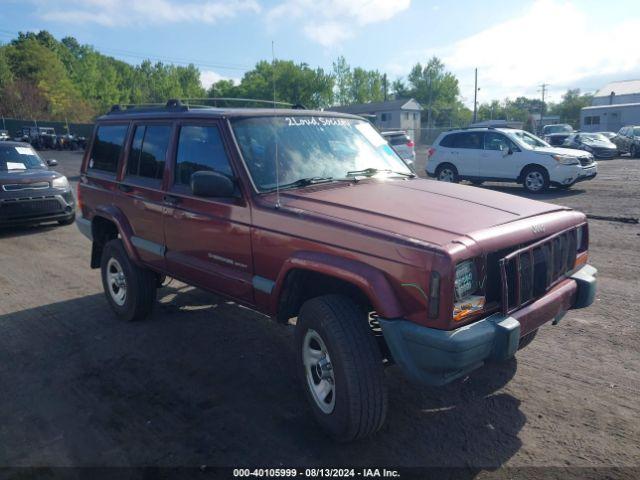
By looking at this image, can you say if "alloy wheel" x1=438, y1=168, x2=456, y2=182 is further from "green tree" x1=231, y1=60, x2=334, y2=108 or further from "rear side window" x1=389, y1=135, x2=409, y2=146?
"green tree" x1=231, y1=60, x2=334, y2=108

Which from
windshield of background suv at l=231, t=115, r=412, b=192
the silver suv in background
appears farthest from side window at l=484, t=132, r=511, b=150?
windshield of background suv at l=231, t=115, r=412, b=192

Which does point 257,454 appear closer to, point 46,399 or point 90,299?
point 46,399

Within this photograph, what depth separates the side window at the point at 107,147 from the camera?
16.9 ft

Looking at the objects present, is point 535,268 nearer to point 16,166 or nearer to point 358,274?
point 358,274

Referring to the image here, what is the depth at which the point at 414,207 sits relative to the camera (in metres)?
3.33

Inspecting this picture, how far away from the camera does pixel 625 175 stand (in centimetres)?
1748

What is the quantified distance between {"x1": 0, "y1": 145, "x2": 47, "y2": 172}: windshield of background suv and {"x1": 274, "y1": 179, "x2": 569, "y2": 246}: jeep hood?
29.7ft

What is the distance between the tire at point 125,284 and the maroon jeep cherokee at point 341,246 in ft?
0.07

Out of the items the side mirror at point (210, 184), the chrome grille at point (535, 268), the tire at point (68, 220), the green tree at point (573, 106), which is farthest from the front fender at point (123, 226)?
the green tree at point (573, 106)

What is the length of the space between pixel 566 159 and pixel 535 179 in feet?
2.99

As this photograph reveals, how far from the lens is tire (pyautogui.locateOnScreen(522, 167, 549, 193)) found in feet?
44.1

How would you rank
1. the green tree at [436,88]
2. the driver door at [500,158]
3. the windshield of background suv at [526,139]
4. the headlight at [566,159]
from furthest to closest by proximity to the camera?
1. the green tree at [436,88]
2. the windshield of background suv at [526,139]
3. the driver door at [500,158]
4. the headlight at [566,159]

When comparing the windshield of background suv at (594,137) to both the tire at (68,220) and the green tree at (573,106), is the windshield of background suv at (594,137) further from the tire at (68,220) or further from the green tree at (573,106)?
the green tree at (573,106)

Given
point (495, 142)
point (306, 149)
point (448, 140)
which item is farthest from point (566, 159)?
point (306, 149)
